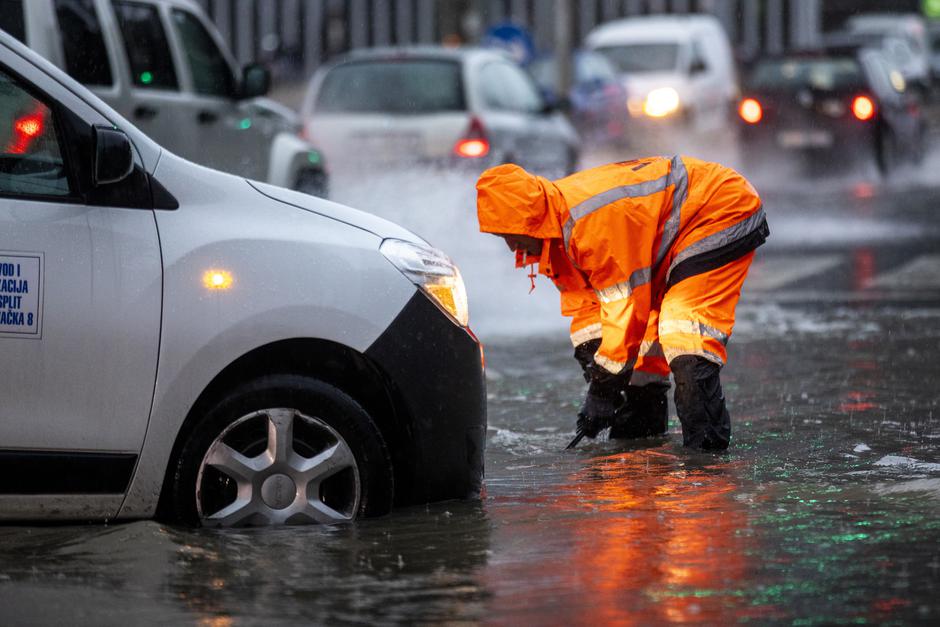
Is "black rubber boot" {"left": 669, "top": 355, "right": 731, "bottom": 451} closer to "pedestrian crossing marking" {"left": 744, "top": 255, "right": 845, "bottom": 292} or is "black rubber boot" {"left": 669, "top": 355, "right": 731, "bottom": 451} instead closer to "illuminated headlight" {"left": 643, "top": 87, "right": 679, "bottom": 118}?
"pedestrian crossing marking" {"left": 744, "top": 255, "right": 845, "bottom": 292}

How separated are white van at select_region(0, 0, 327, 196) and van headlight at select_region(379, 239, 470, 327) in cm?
438

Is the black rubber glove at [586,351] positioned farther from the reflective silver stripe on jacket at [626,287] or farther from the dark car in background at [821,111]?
the dark car in background at [821,111]

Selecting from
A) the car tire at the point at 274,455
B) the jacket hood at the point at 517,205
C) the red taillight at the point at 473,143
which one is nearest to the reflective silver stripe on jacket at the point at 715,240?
the jacket hood at the point at 517,205

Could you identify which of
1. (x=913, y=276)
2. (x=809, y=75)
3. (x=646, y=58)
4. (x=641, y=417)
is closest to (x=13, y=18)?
(x=641, y=417)

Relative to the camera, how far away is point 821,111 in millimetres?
21344

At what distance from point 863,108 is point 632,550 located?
16.8 meters

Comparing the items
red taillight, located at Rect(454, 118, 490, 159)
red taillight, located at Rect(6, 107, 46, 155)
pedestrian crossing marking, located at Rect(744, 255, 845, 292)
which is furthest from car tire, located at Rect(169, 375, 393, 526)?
red taillight, located at Rect(454, 118, 490, 159)

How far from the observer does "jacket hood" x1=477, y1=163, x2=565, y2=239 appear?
21.0 feet

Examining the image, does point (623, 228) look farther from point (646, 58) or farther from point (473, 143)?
point (646, 58)

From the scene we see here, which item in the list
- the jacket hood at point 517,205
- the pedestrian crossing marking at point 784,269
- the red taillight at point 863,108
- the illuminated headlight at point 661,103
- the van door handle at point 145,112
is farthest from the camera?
the illuminated headlight at point 661,103

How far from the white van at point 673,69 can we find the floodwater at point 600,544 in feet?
60.0

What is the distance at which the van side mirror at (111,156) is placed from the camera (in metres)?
5.20

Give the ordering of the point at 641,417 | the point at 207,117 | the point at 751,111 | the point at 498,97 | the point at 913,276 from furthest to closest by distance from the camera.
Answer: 1. the point at 751,111
2. the point at 498,97
3. the point at 913,276
4. the point at 207,117
5. the point at 641,417

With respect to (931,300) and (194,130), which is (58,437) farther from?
(931,300)
